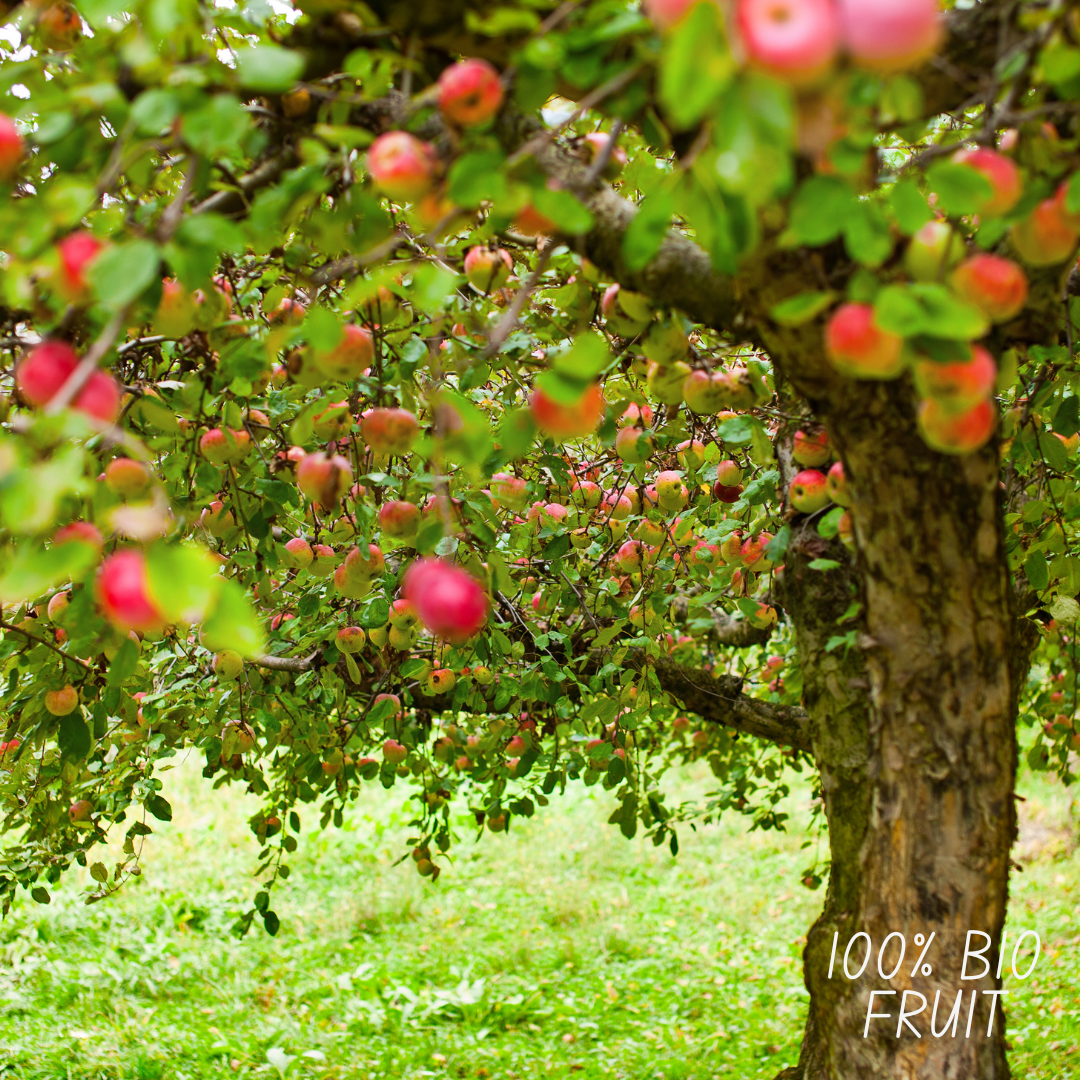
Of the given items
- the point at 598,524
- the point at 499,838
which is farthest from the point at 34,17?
the point at 499,838

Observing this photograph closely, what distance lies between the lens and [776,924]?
6434 millimetres

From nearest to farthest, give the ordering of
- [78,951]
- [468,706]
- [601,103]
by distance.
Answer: [601,103]
[468,706]
[78,951]

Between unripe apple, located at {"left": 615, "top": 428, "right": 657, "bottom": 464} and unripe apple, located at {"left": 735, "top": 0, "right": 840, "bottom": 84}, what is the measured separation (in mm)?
1090

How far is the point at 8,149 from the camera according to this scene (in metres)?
0.98

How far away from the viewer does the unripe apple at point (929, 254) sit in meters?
0.96

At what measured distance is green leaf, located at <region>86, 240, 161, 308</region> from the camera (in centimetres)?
78

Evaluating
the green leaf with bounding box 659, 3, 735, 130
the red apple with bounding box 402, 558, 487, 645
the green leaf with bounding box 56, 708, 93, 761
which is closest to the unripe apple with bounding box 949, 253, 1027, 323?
the green leaf with bounding box 659, 3, 735, 130

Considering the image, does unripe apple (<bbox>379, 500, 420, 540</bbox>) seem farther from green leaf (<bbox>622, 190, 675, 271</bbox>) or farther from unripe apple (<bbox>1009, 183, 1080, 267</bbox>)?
unripe apple (<bbox>1009, 183, 1080, 267</bbox>)

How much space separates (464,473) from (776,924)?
223 inches

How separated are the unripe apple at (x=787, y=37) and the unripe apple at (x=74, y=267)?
0.63m

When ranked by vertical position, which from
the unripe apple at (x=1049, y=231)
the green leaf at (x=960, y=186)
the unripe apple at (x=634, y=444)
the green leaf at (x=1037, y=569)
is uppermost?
the green leaf at (x=1037, y=569)

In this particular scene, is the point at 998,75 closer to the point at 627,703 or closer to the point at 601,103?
the point at 601,103

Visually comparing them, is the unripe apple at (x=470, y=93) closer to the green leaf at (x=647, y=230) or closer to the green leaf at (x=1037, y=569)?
the green leaf at (x=647, y=230)

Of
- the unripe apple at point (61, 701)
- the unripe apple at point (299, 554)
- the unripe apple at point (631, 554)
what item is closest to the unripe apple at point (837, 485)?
the unripe apple at point (631, 554)
